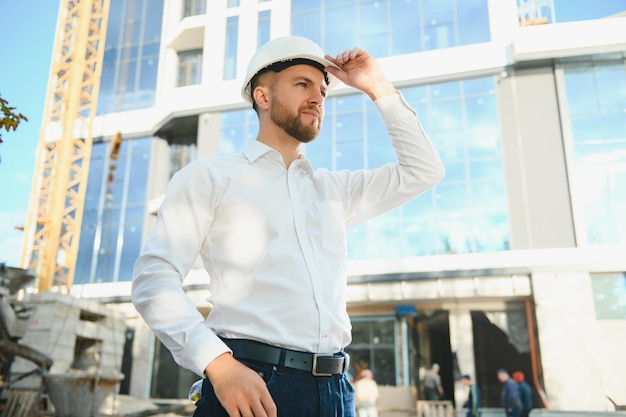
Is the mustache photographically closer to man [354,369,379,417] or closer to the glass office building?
man [354,369,379,417]

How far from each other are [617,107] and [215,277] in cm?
2031

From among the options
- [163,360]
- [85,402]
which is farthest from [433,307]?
[85,402]

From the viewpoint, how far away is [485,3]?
→ 2131 cm

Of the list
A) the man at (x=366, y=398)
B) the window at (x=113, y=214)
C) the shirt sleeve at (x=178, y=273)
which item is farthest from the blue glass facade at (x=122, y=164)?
the shirt sleeve at (x=178, y=273)

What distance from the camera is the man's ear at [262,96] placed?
2355mm

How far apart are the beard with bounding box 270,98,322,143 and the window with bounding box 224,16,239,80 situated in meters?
22.8

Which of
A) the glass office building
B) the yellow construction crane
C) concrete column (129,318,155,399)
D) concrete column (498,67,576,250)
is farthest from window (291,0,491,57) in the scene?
concrete column (129,318,155,399)

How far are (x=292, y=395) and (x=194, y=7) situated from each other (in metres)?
28.5

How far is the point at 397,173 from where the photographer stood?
7.95 feet

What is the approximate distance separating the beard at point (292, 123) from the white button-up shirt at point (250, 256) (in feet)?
0.35

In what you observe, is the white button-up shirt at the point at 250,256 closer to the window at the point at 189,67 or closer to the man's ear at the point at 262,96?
the man's ear at the point at 262,96

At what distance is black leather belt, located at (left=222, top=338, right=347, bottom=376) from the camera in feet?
5.92

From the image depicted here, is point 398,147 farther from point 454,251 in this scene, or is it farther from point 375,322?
point 375,322

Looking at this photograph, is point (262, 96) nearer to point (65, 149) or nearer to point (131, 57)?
point (131, 57)
